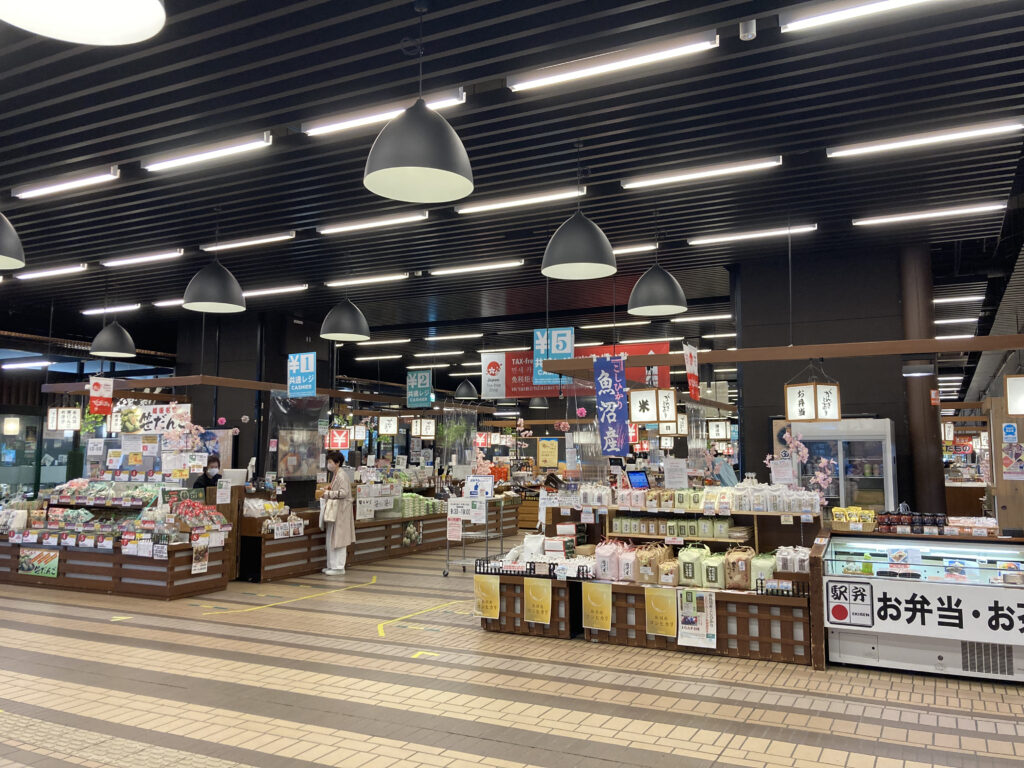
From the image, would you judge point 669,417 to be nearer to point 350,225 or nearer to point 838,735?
point 350,225

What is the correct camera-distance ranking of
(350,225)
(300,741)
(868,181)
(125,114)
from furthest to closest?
(350,225) < (868,181) < (125,114) < (300,741)

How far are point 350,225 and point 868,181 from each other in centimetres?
614

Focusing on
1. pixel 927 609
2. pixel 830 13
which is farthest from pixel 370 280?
pixel 927 609

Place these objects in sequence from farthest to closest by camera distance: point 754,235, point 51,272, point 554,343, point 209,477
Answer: point 554,343 → point 51,272 → point 209,477 → point 754,235

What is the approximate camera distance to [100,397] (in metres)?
10.7

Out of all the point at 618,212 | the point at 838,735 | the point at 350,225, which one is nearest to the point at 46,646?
the point at 350,225

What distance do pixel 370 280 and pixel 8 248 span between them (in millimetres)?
7145

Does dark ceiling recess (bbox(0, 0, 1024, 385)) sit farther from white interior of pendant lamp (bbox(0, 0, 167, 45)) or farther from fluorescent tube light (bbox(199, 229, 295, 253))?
white interior of pendant lamp (bbox(0, 0, 167, 45))

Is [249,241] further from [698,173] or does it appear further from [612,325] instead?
[612,325]

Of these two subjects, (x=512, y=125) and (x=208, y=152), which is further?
(x=208, y=152)

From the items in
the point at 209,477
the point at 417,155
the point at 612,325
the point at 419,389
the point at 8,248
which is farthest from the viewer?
the point at 419,389

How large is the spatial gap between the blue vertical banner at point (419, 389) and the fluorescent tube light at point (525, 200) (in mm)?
9821

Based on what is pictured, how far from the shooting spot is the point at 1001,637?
544cm

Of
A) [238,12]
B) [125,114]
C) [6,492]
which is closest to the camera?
[238,12]
